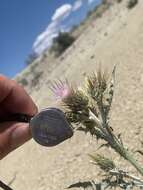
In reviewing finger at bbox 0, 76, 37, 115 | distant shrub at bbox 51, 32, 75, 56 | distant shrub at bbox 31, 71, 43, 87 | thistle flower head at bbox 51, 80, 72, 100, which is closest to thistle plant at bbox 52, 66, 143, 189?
thistle flower head at bbox 51, 80, 72, 100

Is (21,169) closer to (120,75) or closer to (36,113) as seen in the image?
(120,75)

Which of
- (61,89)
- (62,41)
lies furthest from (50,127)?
(62,41)

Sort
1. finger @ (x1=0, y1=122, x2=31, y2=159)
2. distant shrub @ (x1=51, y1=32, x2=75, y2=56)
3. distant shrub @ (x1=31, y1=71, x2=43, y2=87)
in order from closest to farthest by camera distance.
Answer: finger @ (x1=0, y1=122, x2=31, y2=159) → distant shrub @ (x1=31, y1=71, x2=43, y2=87) → distant shrub @ (x1=51, y1=32, x2=75, y2=56)

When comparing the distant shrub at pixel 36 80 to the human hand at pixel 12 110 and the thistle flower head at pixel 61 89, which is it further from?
the thistle flower head at pixel 61 89

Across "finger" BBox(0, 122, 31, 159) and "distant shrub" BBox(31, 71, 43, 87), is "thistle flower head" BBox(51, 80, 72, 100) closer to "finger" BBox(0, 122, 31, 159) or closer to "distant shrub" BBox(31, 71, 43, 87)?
"finger" BBox(0, 122, 31, 159)

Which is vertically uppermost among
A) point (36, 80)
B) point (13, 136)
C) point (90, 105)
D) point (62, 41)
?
point (13, 136)

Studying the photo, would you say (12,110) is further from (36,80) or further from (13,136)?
(36,80)
